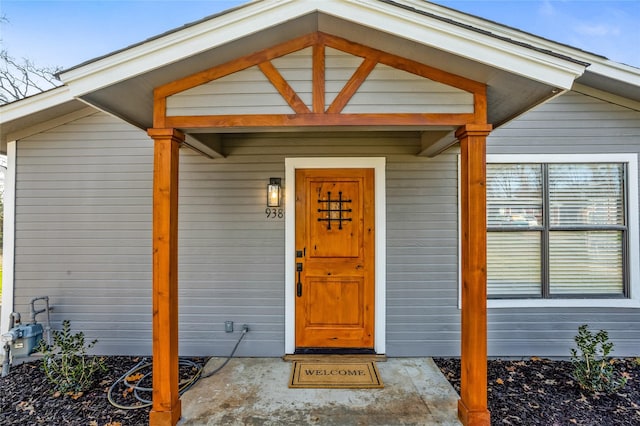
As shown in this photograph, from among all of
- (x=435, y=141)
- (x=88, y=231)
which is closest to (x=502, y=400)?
(x=435, y=141)

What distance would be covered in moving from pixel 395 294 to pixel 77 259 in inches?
147

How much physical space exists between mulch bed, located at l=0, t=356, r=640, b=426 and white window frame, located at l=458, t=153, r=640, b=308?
65 cm

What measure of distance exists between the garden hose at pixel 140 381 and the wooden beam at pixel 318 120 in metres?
2.38

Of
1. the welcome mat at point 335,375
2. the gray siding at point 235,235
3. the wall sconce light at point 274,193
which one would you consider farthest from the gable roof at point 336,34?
the welcome mat at point 335,375

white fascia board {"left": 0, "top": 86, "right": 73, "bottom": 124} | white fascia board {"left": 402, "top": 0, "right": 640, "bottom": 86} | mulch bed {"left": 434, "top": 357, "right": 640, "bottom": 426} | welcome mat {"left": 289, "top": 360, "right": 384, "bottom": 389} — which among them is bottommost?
mulch bed {"left": 434, "top": 357, "right": 640, "bottom": 426}

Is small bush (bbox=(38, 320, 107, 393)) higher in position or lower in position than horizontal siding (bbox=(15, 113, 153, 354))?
lower

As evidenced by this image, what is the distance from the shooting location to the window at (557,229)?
3.76 m

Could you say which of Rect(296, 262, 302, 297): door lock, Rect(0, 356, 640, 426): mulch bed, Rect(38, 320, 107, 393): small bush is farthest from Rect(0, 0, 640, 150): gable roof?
Rect(0, 356, 640, 426): mulch bed

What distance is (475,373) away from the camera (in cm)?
246

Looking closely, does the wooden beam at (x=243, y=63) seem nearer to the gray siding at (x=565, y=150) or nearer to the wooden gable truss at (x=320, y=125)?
the wooden gable truss at (x=320, y=125)

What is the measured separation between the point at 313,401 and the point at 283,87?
8.61ft

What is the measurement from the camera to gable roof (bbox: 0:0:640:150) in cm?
218

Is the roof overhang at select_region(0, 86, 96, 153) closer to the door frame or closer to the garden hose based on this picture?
the door frame

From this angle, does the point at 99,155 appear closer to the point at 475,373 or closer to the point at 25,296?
the point at 25,296
